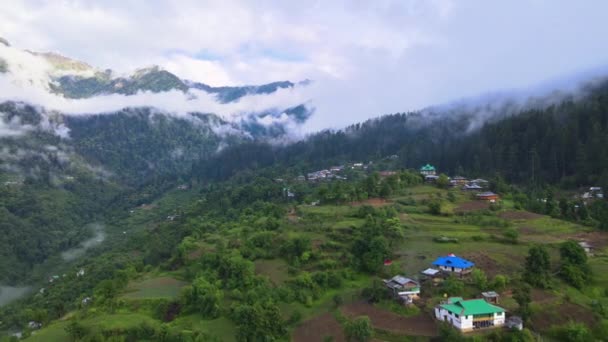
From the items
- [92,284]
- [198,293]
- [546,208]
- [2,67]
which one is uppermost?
[2,67]

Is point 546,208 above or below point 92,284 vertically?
above

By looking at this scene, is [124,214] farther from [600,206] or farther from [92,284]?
[600,206]

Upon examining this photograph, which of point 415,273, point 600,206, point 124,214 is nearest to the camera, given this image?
point 415,273

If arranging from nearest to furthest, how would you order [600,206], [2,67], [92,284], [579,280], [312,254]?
[579,280] → [312,254] → [600,206] → [92,284] → [2,67]

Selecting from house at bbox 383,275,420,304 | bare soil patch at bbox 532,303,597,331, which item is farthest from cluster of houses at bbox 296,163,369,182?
bare soil patch at bbox 532,303,597,331

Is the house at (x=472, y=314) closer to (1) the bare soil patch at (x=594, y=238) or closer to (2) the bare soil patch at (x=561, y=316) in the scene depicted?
(2) the bare soil patch at (x=561, y=316)

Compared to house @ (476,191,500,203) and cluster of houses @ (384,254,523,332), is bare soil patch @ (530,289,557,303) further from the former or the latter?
house @ (476,191,500,203)

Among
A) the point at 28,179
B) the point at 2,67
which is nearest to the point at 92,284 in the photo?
the point at 28,179

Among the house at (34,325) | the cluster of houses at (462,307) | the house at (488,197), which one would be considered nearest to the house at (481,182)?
the house at (488,197)

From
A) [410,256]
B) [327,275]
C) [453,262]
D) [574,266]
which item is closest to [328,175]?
[410,256]
